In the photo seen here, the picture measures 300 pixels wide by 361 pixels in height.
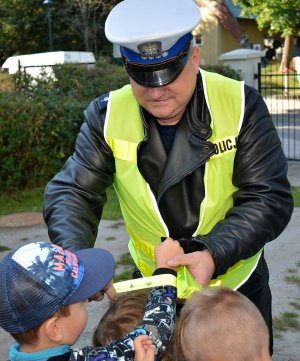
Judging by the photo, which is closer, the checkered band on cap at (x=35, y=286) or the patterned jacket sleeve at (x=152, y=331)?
the checkered band on cap at (x=35, y=286)

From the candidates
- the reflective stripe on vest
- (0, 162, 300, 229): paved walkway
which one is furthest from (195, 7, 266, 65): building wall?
the reflective stripe on vest

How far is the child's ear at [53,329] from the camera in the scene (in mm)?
1842

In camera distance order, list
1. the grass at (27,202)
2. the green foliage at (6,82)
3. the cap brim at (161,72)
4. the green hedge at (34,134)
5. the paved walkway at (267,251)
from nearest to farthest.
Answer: the cap brim at (161,72) → the paved walkway at (267,251) → the grass at (27,202) → the green hedge at (34,134) → the green foliage at (6,82)

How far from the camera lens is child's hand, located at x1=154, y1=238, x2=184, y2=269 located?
2.10m

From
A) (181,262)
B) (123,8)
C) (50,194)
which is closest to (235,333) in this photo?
(181,262)

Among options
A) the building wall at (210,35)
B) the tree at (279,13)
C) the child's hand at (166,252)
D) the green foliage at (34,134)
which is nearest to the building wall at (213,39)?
the building wall at (210,35)

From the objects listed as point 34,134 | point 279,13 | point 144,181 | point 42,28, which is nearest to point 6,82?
point 34,134

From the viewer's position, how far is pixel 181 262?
2.04 m

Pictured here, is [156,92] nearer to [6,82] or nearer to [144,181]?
[144,181]

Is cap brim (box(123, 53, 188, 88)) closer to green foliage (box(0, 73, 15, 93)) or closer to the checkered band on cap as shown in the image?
the checkered band on cap

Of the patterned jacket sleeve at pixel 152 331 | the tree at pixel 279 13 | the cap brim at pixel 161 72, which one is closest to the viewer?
the patterned jacket sleeve at pixel 152 331

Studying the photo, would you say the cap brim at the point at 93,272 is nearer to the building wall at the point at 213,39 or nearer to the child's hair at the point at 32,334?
the child's hair at the point at 32,334

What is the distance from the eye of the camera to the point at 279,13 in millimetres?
20703

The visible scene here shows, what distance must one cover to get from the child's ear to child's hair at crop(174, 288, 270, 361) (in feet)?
1.33
